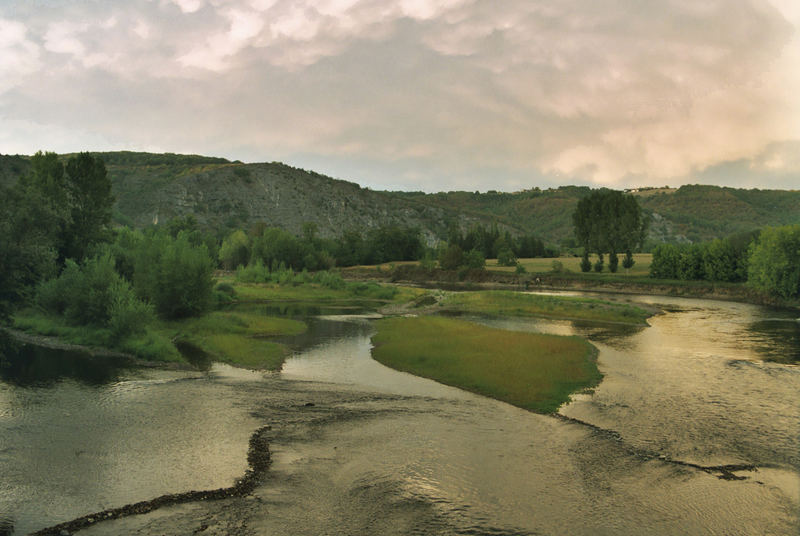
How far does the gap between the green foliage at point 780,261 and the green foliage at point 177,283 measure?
72.1m

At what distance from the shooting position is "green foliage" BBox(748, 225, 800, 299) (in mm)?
72062

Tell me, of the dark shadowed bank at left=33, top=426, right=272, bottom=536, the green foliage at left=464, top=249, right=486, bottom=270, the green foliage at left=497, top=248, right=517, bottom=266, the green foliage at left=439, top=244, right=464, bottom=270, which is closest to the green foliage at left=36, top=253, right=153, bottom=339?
the dark shadowed bank at left=33, top=426, right=272, bottom=536

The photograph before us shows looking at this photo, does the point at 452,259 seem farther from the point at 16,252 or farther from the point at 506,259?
the point at 16,252

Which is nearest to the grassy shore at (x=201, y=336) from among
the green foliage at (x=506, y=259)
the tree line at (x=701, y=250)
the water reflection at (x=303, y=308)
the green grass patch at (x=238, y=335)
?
the green grass patch at (x=238, y=335)

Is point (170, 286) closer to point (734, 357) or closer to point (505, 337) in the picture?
point (505, 337)

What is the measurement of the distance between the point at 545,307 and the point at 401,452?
53.4 m

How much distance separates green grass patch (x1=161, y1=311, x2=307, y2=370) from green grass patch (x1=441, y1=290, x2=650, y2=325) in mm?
26949

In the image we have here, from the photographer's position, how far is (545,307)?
70.7 metres

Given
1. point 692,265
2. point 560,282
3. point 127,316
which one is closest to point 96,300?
point 127,316

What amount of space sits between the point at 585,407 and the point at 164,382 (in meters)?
22.9

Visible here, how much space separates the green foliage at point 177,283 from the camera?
51469 millimetres

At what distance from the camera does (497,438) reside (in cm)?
2222

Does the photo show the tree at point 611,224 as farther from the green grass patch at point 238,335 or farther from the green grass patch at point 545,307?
the green grass patch at point 238,335

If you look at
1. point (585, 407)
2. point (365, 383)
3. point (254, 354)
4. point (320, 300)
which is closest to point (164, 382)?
point (254, 354)
